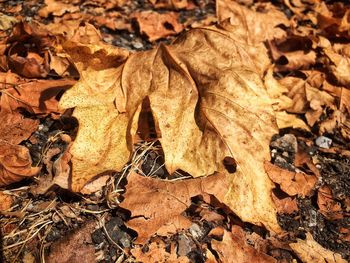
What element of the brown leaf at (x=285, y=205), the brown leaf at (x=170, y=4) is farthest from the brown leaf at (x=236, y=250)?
the brown leaf at (x=170, y=4)

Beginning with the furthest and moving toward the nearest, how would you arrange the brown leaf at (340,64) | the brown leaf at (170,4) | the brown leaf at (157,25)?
the brown leaf at (170,4) < the brown leaf at (157,25) < the brown leaf at (340,64)

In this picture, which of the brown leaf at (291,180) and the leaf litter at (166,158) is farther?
the brown leaf at (291,180)

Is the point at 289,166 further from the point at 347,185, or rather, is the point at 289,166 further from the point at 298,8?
the point at 298,8

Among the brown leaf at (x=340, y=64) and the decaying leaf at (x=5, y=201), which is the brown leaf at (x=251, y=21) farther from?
the decaying leaf at (x=5, y=201)

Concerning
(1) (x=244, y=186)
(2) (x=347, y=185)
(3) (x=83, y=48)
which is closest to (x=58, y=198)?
(3) (x=83, y=48)

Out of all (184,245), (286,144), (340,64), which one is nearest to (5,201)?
(184,245)

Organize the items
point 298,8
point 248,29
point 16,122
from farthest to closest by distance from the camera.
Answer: point 298,8
point 248,29
point 16,122
